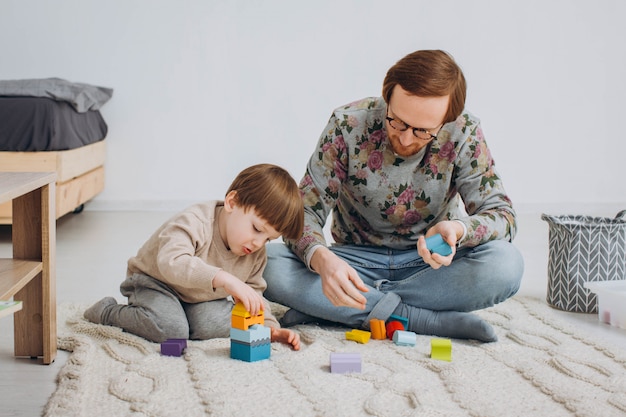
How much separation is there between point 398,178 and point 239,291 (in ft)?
1.63

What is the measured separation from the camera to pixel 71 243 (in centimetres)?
287

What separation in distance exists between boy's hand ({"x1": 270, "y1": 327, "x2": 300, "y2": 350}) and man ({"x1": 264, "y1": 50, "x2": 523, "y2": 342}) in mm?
140

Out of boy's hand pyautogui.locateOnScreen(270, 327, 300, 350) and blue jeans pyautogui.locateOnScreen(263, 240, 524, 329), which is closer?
boy's hand pyautogui.locateOnScreen(270, 327, 300, 350)

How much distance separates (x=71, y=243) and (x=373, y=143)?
1513 millimetres

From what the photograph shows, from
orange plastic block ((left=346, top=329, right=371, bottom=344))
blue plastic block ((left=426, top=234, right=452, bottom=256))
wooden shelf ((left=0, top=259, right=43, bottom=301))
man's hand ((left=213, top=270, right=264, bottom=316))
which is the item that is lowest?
orange plastic block ((left=346, top=329, right=371, bottom=344))

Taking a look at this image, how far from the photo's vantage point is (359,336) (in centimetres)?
168

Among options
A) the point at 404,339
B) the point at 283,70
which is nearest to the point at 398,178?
the point at 404,339

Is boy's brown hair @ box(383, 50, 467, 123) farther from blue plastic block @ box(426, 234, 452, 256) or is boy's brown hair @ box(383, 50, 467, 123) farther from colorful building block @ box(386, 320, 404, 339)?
colorful building block @ box(386, 320, 404, 339)

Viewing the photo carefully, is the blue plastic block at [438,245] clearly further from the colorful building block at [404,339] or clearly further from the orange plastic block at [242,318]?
the orange plastic block at [242,318]

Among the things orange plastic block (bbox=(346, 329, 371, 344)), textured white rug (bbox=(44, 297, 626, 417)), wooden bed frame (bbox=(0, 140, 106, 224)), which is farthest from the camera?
wooden bed frame (bbox=(0, 140, 106, 224))

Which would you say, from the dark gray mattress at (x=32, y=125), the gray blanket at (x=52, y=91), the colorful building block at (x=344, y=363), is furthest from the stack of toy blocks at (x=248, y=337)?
the gray blanket at (x=52, y=91)

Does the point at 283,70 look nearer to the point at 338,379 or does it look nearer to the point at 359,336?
the point at 359,336

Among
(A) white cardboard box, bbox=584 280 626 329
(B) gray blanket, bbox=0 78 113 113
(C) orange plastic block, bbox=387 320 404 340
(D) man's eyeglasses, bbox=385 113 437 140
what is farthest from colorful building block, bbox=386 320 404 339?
(B) gray blanket, bbox=0 78 113 113

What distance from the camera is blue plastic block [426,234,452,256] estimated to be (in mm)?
1562
